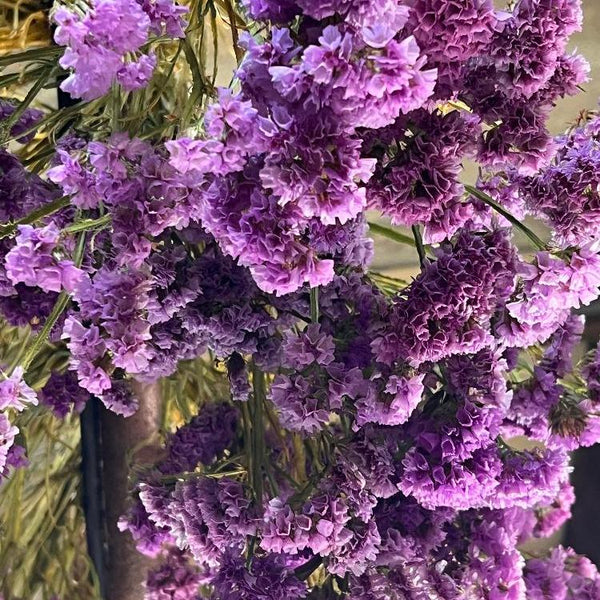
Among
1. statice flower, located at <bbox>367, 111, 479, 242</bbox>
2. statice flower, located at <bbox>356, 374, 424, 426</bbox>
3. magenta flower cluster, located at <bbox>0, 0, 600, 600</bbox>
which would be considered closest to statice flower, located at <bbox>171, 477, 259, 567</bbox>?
magenta flower cluster, located at <bbox>0, 0, 600, 600</bbox>

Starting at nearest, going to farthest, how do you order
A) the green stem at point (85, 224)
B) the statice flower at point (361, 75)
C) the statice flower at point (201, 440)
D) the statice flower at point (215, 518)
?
the statice flower at point (361, 75) → the green stem at point (85, 224) → the statice flower at point (215, 518) → the statice flower at point (201, 440)

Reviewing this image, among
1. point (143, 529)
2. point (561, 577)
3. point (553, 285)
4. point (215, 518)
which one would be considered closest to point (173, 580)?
point (143, 529)

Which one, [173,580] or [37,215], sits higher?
[37,215]

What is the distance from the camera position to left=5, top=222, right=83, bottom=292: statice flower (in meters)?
0.38

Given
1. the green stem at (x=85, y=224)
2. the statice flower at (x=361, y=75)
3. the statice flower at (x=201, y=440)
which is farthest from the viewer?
the statice flower at (x=201, y=440)

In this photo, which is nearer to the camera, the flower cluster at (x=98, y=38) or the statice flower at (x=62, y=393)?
the flower cluster at (x=98, y=38)

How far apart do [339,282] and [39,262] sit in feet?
0.59

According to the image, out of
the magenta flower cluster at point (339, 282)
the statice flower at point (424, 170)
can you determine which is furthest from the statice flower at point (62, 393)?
the statice flower at point (424, 170)

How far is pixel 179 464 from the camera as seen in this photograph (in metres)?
0.62

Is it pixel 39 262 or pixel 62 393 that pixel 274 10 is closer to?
pixel 39 262

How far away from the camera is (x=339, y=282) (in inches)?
19.2

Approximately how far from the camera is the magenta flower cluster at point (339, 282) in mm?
323

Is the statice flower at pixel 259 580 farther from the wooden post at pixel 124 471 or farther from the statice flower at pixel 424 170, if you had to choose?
→ the statice flower at pixel 424 170

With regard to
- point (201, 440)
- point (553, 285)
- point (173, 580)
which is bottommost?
point (173, 580)
